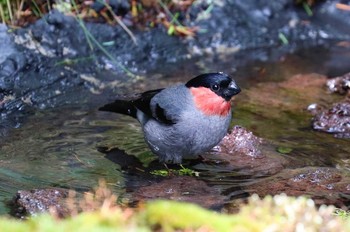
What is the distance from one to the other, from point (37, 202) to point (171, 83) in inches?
148

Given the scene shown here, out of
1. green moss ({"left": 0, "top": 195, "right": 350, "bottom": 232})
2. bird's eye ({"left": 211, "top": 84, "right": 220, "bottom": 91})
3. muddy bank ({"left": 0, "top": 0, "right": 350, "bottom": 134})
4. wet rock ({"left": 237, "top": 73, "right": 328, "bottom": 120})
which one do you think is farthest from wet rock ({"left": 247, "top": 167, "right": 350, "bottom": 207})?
muddy bank ({"left": 0, "top": 0, "right": 350, "bottom": 134})

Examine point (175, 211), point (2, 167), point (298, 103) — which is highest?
point (175, 211)

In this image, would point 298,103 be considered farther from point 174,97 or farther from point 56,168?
point 56,168

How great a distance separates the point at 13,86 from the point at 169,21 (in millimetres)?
2668

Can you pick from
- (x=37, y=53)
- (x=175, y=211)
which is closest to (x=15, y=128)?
(x=37, y=53)

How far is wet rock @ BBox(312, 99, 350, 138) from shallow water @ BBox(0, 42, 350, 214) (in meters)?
0.11

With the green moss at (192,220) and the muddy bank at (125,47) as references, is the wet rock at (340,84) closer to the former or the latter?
the muddy bank at (125,47)

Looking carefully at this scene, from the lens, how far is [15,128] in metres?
6.95

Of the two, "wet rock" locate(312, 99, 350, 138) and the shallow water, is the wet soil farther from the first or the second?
"wet rock" locate(312, 99, 350, 138)

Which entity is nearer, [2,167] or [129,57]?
[2,167]

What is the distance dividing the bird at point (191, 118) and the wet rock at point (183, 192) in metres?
0.32

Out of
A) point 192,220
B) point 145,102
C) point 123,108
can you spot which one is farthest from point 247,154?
point 192,220

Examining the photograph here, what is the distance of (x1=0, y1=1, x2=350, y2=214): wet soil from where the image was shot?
579 cm

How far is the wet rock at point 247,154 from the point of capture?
20.3ft
